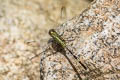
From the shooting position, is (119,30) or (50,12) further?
(50,12)

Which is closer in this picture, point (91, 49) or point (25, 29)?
point (91, 49)

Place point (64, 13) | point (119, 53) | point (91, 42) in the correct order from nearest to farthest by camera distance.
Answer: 1. point (119, 53)
2. point (91, 42)
3. point (64, 13)

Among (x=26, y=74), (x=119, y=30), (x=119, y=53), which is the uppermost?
(x=119, y=30)

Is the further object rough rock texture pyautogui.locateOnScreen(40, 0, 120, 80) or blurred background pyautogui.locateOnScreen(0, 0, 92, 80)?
blurred background pyautogui.locateOnScreen(0, 0, 92, 80)

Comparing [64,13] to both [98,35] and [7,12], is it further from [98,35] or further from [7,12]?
[98,35]

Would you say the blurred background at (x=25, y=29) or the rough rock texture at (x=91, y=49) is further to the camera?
the blurred background at (x=25, y=29)

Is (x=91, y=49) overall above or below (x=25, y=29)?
above

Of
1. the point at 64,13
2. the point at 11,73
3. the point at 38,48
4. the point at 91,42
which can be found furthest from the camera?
the point at 64,13

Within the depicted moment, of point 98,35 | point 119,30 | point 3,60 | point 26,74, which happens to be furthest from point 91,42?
point 3,60
